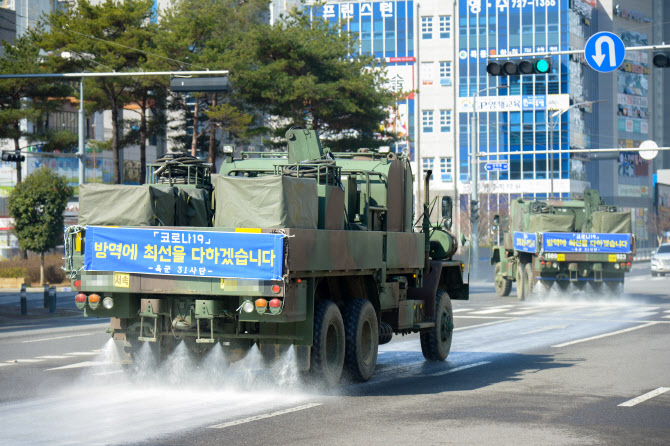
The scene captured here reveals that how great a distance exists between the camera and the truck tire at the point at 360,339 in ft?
42.8

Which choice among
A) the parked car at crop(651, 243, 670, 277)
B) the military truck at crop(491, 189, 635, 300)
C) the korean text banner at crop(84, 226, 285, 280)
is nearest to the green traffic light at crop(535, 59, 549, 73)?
the military truck at crop(491, 189, 635, 300)

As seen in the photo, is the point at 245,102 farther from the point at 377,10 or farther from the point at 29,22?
the point at 377,10

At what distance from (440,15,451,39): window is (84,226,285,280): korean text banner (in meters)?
97.3

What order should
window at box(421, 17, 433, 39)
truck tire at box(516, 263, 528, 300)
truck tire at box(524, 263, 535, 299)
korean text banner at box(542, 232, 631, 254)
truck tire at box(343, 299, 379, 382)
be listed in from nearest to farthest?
truck tire at box(343, 299, 379, 382)
korean text banner at box(542, 232, 631, 254)
truck tire at box(524, 263, 535, 299)
truck tire at box(516, 263, 528, 300)
window at box(421, 17, 433, 39)

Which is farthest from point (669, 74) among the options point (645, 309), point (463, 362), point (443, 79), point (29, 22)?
point (463, 362)

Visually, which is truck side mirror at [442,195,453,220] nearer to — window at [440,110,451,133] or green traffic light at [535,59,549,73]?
green traffic light at [535,59,549,73]

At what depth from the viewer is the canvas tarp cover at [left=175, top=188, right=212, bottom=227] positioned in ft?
41.0

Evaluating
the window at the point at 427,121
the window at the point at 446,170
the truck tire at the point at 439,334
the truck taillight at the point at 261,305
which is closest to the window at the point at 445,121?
the window at the point at 427,121

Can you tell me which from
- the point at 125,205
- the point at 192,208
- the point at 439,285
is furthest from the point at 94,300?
the point at 439,285

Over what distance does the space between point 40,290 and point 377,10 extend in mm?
71523

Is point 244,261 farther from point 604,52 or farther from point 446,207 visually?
point 604,52

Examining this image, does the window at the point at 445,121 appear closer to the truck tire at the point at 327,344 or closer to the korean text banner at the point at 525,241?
the korean text banner at the point at 525,241

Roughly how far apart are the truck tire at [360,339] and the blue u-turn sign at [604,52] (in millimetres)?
11311

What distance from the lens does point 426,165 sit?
107500mm
